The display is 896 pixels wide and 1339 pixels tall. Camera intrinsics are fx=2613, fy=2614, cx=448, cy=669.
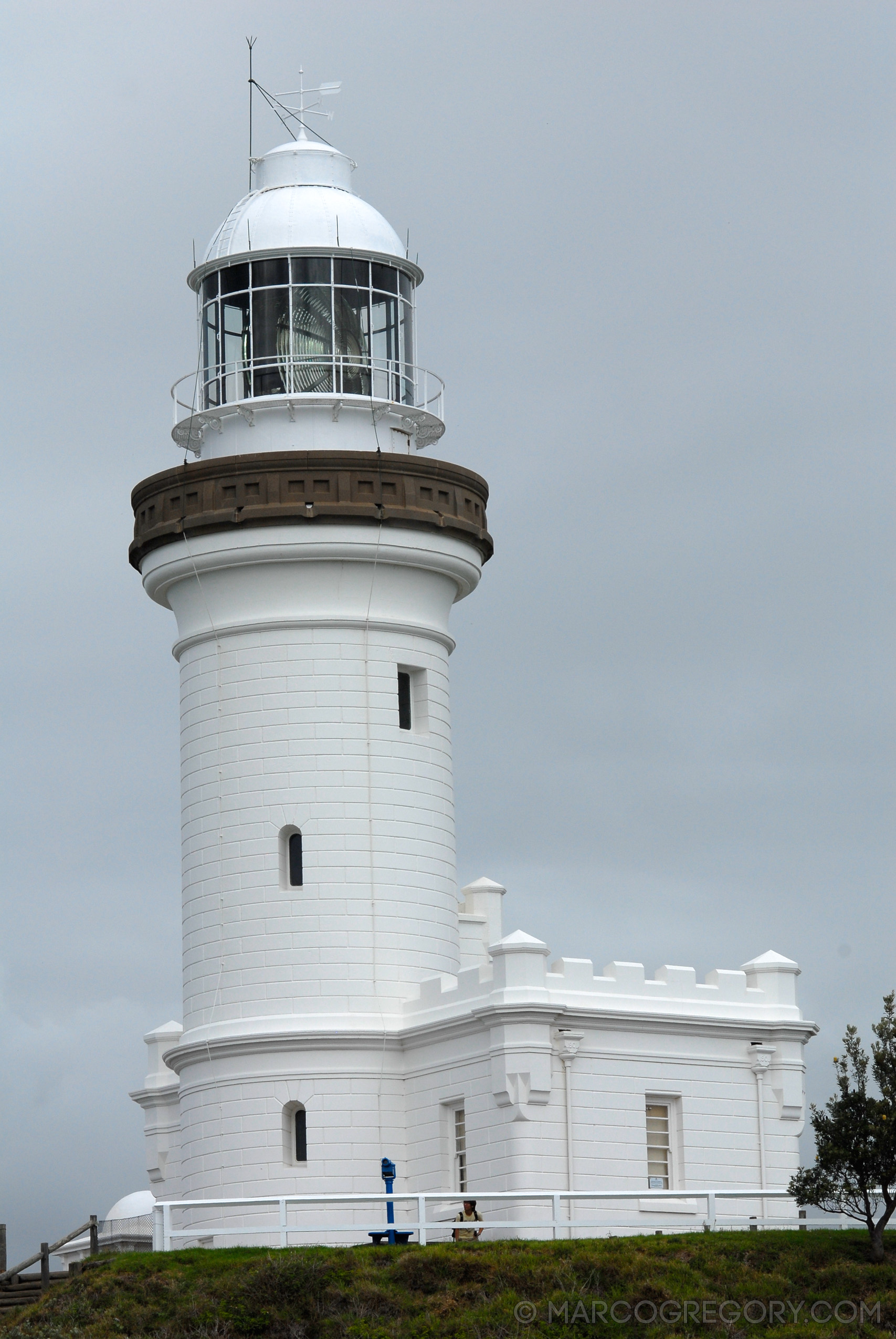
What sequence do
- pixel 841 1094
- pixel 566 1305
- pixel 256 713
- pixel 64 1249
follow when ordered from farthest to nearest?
pixel 64 1249
pixel 256 713
pixel 841 1094
pixel 566 1305

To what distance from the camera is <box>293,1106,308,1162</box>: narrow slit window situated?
134 feet

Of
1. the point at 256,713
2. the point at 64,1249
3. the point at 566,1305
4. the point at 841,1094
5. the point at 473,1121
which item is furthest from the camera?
the point at 64,1249

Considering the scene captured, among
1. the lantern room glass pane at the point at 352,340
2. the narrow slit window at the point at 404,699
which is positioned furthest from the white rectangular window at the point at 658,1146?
the lantern room glass pane at the point at 352,340

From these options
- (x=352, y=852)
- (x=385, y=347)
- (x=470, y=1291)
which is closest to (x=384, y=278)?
(x=385, y=347)

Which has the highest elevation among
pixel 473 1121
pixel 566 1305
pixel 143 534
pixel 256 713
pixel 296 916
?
pixel 143 534

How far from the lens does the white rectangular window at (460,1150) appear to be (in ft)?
130

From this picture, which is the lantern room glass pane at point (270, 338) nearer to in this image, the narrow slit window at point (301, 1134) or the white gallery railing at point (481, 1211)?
the narrow slit window at point (301, 1134)

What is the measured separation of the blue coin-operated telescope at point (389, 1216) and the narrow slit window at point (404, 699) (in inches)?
284

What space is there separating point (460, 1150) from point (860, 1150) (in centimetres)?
664

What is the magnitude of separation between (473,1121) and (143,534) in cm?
1148

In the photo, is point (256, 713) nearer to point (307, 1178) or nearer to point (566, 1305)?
point (307, 1178)

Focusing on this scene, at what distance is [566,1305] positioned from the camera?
33219mm

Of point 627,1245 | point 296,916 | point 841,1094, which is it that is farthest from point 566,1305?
point 296,916

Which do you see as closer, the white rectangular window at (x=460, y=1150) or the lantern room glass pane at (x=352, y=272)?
the white rectangular window at (x=460, y=1150)
